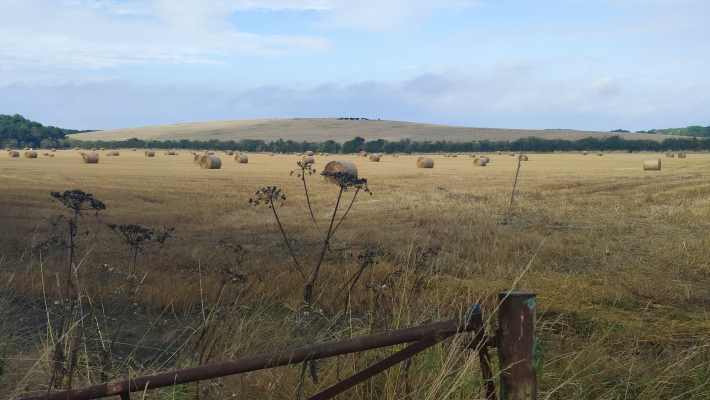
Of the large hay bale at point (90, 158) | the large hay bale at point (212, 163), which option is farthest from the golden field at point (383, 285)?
the large hay bale at point (90, 158)

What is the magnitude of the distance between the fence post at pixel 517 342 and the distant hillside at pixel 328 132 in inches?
3385

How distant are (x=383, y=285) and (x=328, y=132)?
9655 centimetres

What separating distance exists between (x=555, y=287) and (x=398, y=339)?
5588 mm

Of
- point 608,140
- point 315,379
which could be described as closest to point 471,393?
point 315,379

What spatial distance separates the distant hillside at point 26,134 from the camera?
88938mm

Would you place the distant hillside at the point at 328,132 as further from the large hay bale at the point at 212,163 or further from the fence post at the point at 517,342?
the fence post at the point at 517,342

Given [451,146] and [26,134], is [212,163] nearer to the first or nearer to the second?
[451,146]

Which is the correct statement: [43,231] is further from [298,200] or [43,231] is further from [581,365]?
[581,365]

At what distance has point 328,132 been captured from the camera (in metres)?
101

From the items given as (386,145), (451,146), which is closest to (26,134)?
(386,145)

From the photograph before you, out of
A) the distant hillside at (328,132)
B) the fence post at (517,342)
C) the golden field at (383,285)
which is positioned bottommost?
the golden field at (383,285)

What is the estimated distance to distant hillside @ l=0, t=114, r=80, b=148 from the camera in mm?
88938

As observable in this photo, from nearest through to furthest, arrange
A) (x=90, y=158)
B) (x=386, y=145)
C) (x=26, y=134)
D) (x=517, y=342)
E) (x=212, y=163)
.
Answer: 1. (x=517, y=342)
2. (x=212, y=163)
3. (x=90, y=158)
4. (x=386, y=145)
5. (x=26, y=134)

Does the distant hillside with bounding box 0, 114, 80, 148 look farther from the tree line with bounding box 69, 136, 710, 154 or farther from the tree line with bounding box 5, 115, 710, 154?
the tree line with bounding box 69, 136, 710, 154
